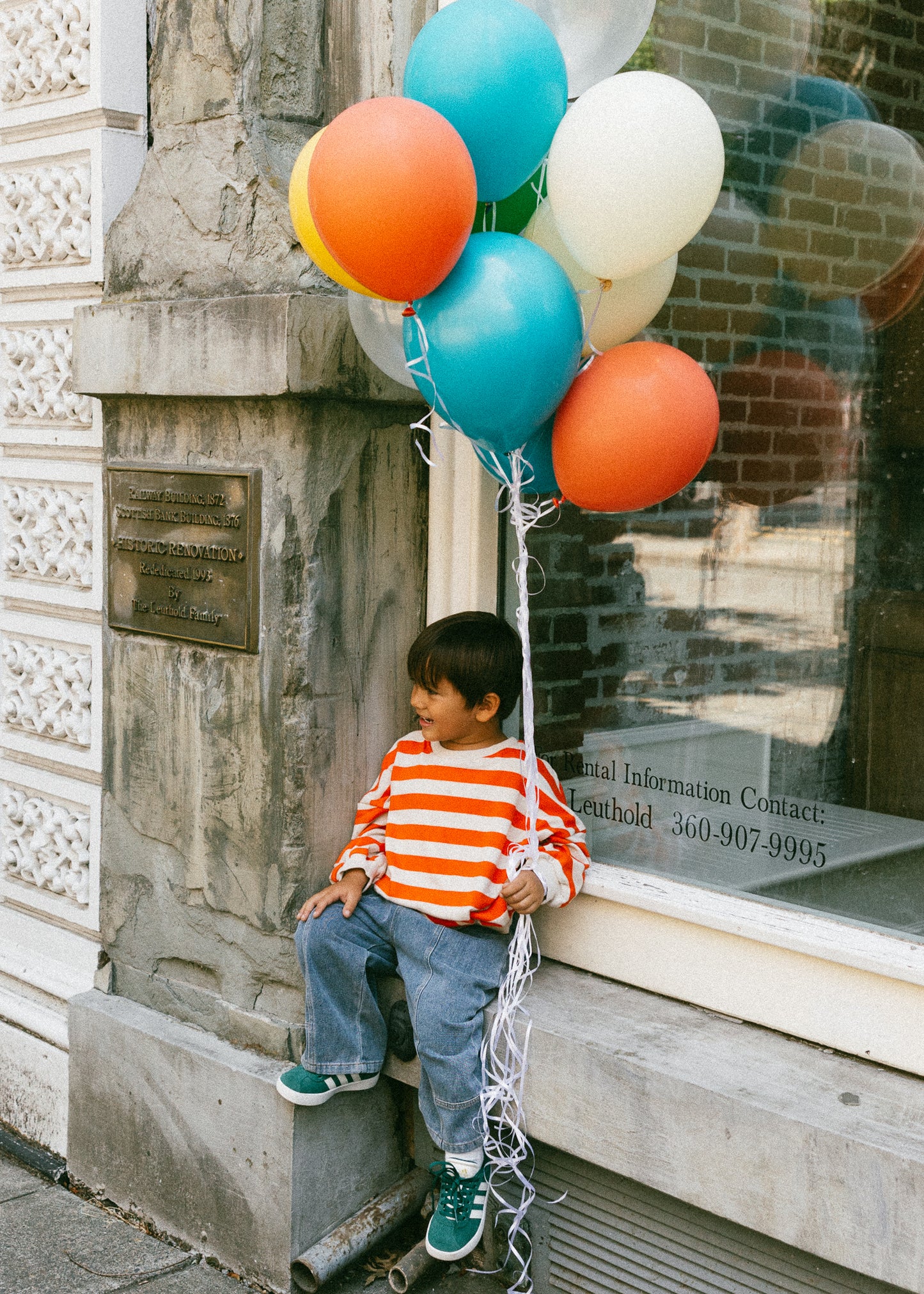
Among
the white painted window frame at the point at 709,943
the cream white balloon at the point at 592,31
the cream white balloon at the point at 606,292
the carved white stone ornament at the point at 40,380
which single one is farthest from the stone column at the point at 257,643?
the cream white balloon at the point at 592,31

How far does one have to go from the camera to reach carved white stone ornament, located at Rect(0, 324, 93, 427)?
3596 mm

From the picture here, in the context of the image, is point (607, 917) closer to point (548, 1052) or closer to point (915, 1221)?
point (548, 1052)

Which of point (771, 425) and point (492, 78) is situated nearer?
point (492, 78)

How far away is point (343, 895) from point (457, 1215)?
0.68 metres

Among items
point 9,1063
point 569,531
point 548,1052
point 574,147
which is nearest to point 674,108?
point 574,147

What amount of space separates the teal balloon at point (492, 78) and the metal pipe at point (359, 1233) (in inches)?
89.0

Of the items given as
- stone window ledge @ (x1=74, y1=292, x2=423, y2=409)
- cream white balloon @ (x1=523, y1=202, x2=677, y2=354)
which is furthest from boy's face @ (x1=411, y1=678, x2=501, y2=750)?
cream white balloon @ (x1=523, y1=202, x2=677, y2=354)

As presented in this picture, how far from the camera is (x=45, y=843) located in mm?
3738

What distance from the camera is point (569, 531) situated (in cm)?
316

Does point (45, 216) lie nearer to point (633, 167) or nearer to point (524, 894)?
point (633, 167)

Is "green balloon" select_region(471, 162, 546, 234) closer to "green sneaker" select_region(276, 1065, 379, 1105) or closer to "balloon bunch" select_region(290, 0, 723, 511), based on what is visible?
"balloon bunch" select_region(290, 0, 723, 511)

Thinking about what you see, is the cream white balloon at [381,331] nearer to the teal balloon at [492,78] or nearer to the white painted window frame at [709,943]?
the teal balloon at [492,78]

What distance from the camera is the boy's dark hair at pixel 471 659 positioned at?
2809mm

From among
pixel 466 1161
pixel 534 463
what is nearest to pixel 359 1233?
pixel 466 1161
